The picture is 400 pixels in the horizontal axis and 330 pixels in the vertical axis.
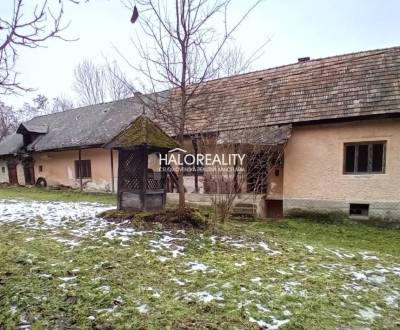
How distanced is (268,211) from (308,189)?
6.60ft

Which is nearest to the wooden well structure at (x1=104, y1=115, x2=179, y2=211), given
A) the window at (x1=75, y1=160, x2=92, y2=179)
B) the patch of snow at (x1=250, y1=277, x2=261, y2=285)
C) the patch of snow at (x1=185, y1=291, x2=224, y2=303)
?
the patch of snow at (x1=250, y1=277, x2=261, y2=285)

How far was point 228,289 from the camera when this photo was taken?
3.70 metres

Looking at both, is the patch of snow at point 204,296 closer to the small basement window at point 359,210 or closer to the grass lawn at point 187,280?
the grass lawn at point 187,280

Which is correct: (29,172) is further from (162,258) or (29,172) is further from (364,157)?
(364,157)

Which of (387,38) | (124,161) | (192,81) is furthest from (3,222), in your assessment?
(387,38)

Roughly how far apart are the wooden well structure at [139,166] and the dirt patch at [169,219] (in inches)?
18.0

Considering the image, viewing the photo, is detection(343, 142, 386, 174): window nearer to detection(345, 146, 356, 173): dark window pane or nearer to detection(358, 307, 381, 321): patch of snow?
detection(345, 146, 356, 173): dark window pane

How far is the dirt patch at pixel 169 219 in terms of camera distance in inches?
270

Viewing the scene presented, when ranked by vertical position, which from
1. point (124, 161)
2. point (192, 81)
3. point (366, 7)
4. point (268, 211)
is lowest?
point (268, 211)

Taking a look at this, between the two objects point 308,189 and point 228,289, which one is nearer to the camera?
point 228,289

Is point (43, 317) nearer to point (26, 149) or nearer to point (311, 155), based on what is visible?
point (311, 155)

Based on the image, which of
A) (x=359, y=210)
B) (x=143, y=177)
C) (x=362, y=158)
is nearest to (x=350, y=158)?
(x=362, y=158)

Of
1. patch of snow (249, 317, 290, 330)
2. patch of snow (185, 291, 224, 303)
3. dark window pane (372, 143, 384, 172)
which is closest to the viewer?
patch of snow (249, 317, 290, 330)

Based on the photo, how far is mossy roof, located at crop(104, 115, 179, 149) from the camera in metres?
7.29
